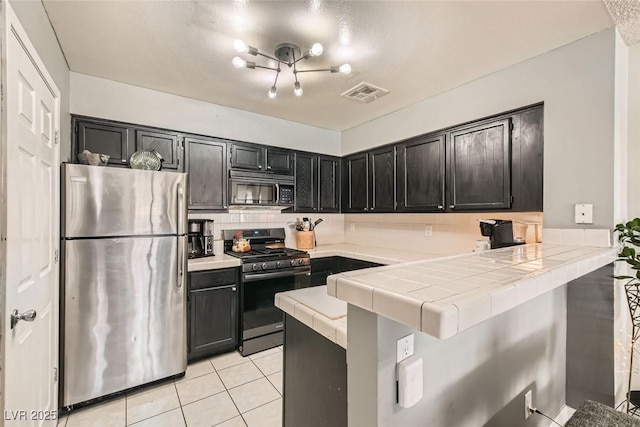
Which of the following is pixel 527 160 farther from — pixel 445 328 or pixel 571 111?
pixel 445 328

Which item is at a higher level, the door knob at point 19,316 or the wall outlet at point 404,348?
the wall outlet at point 404,348

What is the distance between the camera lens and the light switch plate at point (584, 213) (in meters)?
1.90

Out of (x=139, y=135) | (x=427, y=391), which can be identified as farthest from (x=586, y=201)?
(x=139, y=135)

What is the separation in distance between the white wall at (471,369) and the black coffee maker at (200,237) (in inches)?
99.4

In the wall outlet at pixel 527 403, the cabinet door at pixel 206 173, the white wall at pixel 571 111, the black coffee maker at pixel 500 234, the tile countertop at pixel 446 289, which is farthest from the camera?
the cabinet door at pixel 206 173

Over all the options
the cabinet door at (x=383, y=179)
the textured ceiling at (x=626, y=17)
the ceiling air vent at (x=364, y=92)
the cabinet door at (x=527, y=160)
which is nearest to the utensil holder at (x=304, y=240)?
the cabinet door at (x=383, y=179)

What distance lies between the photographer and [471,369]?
108cm

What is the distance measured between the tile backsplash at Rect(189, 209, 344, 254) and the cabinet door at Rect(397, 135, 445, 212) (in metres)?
1.27

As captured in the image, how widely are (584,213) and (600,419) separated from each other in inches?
53.3

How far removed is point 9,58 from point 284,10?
1.32 metres

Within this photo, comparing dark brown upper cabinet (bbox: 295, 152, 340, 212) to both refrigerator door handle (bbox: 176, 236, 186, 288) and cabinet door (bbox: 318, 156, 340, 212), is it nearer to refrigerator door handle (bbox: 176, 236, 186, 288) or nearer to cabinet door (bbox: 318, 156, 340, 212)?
cabinet door (bbox: 318, 156, 340, 212)

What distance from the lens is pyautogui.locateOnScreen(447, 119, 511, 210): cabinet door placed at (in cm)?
236

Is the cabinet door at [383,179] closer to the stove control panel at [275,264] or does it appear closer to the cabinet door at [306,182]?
the cabinet door at [306,182]

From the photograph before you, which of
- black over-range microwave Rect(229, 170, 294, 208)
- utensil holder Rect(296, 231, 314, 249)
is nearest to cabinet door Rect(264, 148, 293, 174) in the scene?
black over-range microwave Rect(229, 170, 294, 208)
